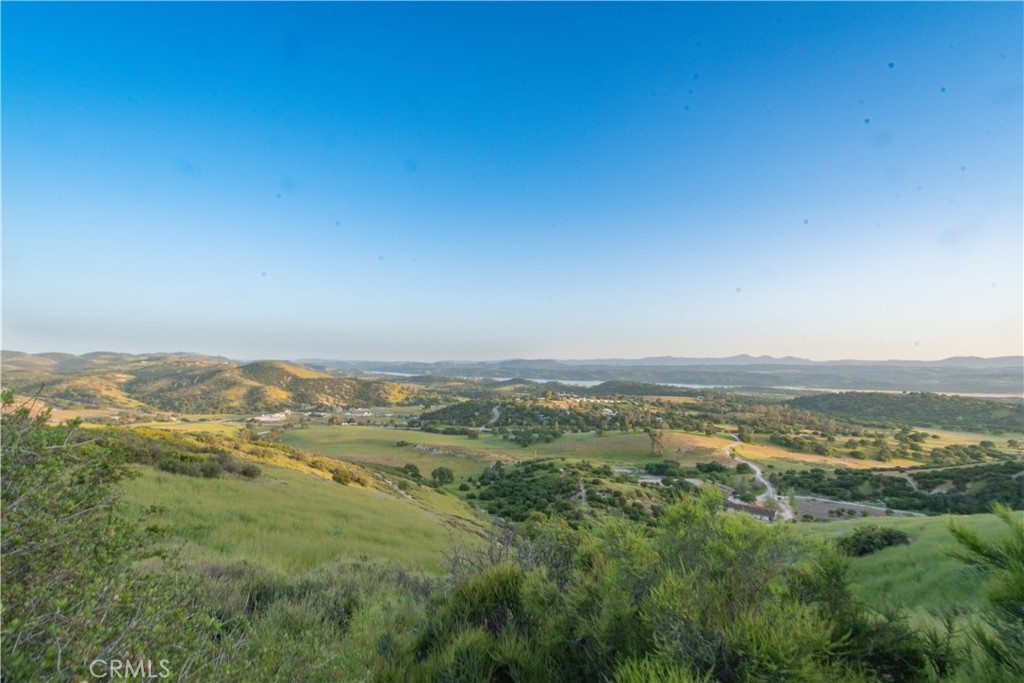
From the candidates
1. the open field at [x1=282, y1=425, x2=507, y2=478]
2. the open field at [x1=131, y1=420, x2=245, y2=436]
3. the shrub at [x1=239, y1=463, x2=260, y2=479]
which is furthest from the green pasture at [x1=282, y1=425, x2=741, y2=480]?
the shrub at [x1=239, y1=463, x2=260, y2=479]

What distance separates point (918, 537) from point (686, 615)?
47.3 feet

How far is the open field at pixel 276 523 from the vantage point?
833 centimetres

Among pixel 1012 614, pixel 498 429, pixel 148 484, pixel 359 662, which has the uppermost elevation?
pixel 1012 614

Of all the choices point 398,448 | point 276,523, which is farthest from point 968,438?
point 276,523

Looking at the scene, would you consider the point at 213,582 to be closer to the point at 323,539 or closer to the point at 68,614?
the point at 68,614

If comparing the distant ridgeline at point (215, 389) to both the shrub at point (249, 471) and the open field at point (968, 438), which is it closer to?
Result: the shrub at point (249, 471)

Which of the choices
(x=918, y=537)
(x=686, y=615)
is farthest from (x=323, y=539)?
(x=918, y=537)

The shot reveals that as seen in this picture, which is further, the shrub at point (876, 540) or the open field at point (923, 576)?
the shrub at point (876, 540)

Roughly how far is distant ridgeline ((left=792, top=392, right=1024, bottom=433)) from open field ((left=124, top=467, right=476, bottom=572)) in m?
103

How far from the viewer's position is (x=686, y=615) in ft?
8.83

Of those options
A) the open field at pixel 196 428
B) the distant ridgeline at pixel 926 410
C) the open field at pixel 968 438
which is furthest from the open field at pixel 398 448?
the distant ridgeline at pixel 926 410

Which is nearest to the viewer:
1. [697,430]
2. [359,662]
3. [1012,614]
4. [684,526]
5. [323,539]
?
[1012,614]

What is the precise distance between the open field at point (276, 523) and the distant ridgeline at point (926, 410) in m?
103

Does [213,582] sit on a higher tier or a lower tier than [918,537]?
higher
